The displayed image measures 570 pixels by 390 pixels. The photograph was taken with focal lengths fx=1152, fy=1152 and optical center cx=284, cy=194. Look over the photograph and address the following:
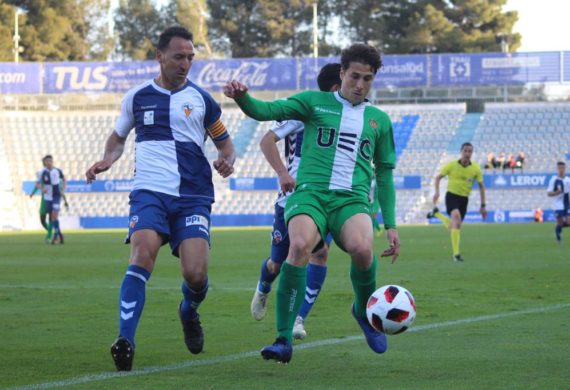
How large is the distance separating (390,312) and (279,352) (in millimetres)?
936

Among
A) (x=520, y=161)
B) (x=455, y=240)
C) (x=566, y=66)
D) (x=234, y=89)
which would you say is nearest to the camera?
(x=234, y=89)

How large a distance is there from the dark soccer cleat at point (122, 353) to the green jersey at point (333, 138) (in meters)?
1.62

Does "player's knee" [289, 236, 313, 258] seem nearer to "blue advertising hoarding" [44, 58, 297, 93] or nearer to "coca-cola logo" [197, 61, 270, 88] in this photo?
"blue advertising hoarding" [44, 58, 297, 93]

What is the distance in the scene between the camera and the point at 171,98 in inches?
311

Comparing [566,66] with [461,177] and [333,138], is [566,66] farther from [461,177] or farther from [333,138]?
[333,138]

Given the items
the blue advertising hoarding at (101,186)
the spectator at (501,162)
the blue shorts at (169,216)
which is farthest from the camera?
the blue advertising hoarding at (101,186)

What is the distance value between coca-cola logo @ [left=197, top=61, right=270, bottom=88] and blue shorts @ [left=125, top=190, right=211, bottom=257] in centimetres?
4501

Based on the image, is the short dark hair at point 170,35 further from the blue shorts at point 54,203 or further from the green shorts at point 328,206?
the blue shorts at point 54,203

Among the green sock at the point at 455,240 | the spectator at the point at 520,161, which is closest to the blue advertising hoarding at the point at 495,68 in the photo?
the spectator at the point at 520,161

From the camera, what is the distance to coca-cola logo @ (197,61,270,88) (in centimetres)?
5269

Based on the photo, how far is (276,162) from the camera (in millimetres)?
7898

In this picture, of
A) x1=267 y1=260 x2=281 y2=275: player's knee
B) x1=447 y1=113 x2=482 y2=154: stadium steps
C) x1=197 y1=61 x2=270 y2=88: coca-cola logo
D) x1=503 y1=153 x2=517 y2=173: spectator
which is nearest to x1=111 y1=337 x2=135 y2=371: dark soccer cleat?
x1=267 y1=260 x2=281 y2=275: player's knee

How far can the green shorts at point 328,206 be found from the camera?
24.9 feet

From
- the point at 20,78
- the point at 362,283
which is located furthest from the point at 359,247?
the point at 20,78
